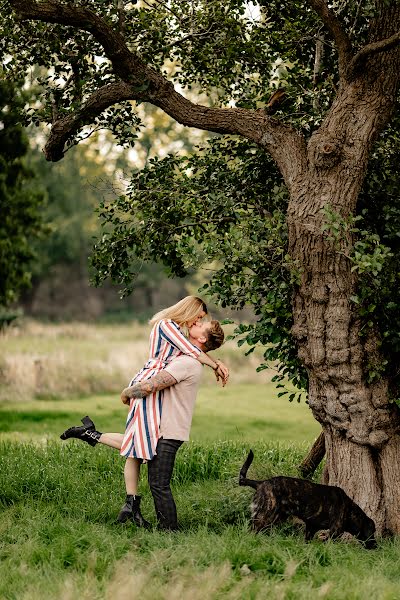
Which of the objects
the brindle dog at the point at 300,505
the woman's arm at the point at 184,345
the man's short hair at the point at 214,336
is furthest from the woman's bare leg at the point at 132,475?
the man's short hair at the point at 214,336

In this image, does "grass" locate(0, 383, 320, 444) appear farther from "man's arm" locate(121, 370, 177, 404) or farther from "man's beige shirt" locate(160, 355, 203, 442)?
"man's arm" locate(121, 370, 177, 404)

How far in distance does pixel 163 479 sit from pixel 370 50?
415cm

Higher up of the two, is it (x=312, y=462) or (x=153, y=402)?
(x=153, y=402)

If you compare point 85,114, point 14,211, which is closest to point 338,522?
point 85,114

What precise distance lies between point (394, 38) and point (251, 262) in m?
2.31

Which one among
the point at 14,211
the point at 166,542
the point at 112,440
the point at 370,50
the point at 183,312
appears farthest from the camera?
the point at 14,211

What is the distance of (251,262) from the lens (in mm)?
7695

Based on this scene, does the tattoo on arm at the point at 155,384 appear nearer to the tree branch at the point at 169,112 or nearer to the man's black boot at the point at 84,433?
the man's black boot at the point at 84,433

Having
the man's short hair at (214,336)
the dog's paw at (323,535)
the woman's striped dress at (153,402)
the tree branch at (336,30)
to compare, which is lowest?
the dog's paw at (323,535)

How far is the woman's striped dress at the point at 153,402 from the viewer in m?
7.11

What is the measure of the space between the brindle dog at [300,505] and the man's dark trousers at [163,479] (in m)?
0.63

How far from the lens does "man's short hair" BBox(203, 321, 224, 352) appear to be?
24.4 feet

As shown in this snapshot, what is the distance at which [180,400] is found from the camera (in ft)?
23.5

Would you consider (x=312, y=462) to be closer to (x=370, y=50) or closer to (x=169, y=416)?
(x=169, y=416)
